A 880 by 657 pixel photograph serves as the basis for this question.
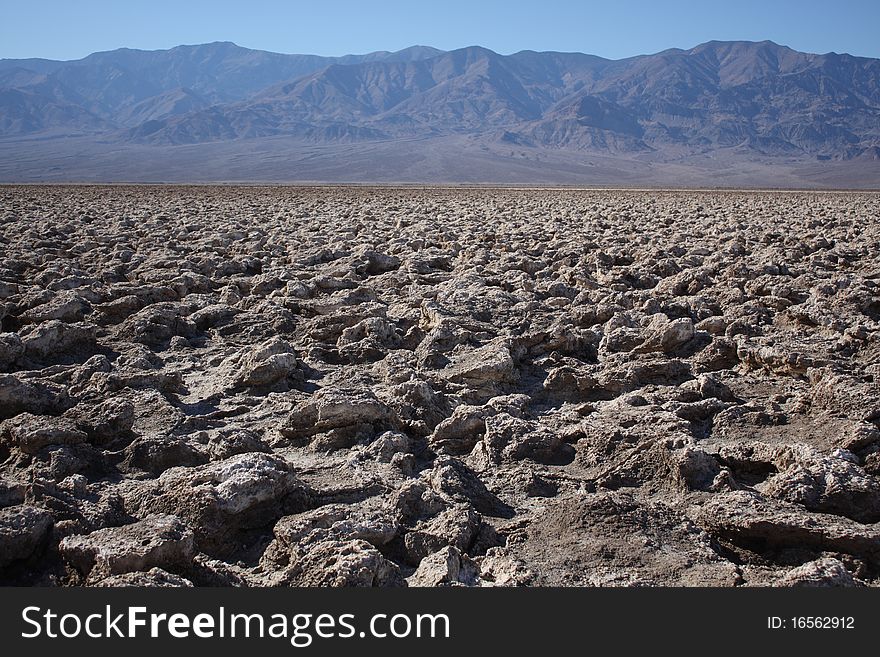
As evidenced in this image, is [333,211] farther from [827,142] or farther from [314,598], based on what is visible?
[827,142]

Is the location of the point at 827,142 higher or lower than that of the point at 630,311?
higher

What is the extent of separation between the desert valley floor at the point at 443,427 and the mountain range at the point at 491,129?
2662 inches

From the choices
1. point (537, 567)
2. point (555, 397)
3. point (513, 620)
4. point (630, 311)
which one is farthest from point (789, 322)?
point (513, 620)

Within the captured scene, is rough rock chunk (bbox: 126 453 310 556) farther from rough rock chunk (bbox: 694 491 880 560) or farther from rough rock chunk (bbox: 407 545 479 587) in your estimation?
rough rock chunk (bbox: 694 491 880 560)

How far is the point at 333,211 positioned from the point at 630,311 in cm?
1109

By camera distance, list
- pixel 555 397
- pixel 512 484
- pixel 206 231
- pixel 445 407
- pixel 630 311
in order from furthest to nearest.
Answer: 1. pixel 206 231
2. pixel 630 311
3. pixel 555 397
4. pixel 445 407
5. pixel 512 484

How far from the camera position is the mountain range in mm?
83688

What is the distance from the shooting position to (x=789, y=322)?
16.6 ft

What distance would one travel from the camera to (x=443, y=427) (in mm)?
3385

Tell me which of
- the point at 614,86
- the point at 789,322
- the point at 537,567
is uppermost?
the point at 614,86

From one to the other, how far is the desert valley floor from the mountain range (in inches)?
2662

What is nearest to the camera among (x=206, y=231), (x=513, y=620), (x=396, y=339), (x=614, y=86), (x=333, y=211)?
(x=513, y=620)

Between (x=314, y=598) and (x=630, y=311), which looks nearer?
(x=314, y=598)

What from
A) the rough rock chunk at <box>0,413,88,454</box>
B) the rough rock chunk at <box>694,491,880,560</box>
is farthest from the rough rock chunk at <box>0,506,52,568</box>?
the rough rock chunk at <box>694,491,880,560</box>
